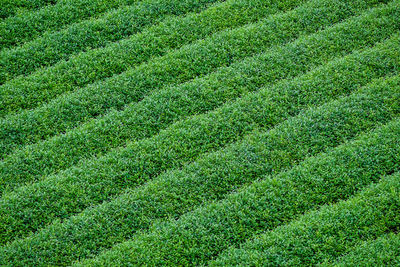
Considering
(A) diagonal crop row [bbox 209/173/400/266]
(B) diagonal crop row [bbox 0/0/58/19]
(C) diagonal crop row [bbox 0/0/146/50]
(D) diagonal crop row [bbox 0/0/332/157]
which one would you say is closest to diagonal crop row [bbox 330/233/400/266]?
(A) diagonal crop row [bbox 209/173/400/266]

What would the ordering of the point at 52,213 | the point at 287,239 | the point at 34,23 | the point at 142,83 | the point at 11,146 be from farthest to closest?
the point at 34,23, the point at 142,83, the point at 11,146, the point at 52,213, the point at 287,239

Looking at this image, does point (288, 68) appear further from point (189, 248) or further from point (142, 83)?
point (189, 248)

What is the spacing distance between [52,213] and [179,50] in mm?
6416

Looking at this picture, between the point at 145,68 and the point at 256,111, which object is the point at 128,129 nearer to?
the point at 145,68

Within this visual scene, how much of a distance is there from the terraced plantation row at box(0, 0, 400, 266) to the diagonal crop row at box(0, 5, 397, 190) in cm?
4

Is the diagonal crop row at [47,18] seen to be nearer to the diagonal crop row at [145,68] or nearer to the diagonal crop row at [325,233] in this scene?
the diagonal crop row at [145,68]

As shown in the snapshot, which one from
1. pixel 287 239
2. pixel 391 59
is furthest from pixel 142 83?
pixel 391 59

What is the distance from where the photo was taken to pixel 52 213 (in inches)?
404

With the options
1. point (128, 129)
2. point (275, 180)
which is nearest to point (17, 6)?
point (128, 129)

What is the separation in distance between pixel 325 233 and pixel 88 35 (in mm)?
9740

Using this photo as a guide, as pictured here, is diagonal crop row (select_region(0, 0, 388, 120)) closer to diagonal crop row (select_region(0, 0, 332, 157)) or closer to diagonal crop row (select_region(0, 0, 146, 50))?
diagonal crop row (select_region(0, 0, 332, 157))

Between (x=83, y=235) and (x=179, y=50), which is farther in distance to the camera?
(x=179, y=50)

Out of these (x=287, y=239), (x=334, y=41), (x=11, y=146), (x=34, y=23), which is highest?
(x=34, y=23)

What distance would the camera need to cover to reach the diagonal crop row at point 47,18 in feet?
46.1
